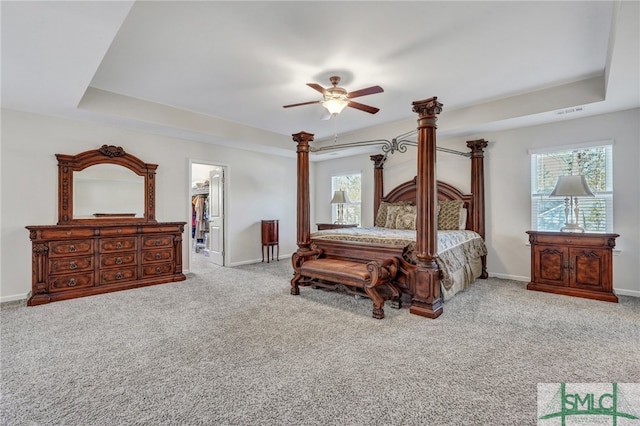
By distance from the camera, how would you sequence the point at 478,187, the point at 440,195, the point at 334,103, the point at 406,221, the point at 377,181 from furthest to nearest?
the point at 377,181 < the point at 440,195 < the point at 406,221 < the point at 478,187 < the point at 334,103

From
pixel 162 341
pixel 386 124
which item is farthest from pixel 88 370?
pixel 386 124

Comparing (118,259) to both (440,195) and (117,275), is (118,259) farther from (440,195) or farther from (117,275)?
(440,195)

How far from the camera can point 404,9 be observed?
7.86 feet

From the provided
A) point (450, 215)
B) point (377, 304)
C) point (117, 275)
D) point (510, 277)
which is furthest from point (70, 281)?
point (510, 277)

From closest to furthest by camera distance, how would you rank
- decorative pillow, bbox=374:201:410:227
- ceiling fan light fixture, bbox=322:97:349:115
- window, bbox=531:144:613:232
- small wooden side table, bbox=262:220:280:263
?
1. ceiling fan light fixture, bbox=322:97:349:115
2. window, bbox=531:144:613:232
3. decorative pillow, bbox=374:201:410:227
4. small wooden side table, bbox=262:220:280:263

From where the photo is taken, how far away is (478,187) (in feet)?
16.7

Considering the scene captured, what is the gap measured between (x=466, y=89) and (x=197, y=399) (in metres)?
4.40

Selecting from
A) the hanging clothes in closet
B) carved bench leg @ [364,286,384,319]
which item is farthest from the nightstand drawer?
the hanging clothes in closet

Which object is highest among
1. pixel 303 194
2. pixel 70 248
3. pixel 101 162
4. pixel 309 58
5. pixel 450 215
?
pixel 309 58

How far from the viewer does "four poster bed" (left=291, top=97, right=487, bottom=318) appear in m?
3.29

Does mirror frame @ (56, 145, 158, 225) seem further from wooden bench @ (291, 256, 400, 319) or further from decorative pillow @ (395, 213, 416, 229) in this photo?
decorative pillow @ (395, 213, 416, 229)

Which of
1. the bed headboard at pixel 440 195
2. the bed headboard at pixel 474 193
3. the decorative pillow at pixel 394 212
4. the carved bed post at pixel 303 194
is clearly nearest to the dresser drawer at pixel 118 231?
the carved bed post at pixel 303 194

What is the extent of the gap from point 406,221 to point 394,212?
1.14 feet

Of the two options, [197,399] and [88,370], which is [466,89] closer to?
[197,399]
